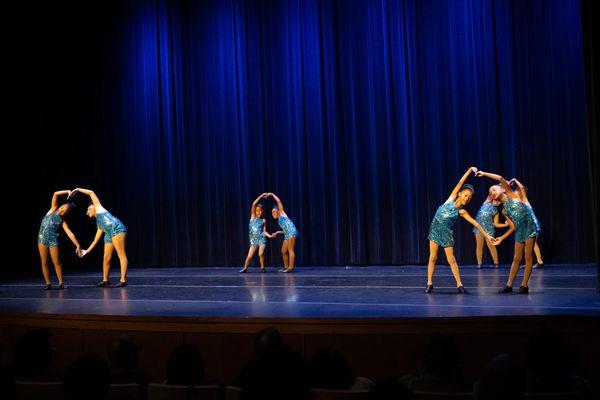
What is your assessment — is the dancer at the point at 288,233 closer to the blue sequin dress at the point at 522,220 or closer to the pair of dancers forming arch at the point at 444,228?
the pair of dancers forming arch at the point at 444,228

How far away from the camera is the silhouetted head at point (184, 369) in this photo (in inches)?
133

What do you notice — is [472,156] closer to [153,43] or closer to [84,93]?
[153,43]

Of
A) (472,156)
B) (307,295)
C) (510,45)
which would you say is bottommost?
(307,295)

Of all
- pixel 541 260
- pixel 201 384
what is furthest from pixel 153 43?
pixel 201 384

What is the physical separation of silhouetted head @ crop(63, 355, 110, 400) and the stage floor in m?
2.92

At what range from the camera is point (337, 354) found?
322 cm

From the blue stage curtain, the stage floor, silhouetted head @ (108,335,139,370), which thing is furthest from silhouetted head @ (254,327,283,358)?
the blue stage curtain

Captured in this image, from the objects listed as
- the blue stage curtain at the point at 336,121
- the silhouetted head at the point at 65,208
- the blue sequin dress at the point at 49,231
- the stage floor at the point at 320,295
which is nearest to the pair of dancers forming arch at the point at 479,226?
the stage floor at the point at 320,295

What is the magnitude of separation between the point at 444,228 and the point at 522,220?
94cm

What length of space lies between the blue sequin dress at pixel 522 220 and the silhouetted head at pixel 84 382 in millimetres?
5690

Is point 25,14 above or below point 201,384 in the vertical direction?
above

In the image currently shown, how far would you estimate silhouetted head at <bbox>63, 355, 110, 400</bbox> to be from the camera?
2.87m

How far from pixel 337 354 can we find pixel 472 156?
8979 millimetres

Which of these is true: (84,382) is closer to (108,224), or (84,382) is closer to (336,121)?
(108,224)
